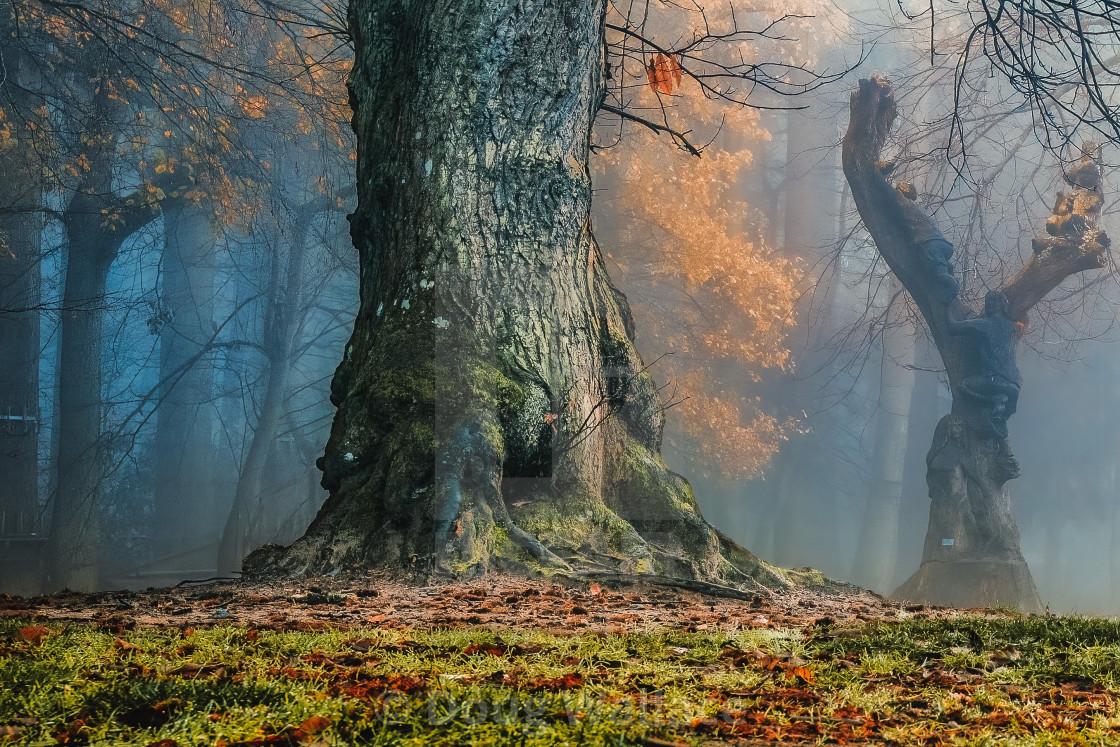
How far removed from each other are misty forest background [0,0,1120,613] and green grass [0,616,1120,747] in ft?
19.2

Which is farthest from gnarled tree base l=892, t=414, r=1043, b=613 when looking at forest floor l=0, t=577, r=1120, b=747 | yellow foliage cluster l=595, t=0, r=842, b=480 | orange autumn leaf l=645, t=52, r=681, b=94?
forest floor l=0, t=577, r=1120, b=747

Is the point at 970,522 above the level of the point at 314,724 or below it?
above

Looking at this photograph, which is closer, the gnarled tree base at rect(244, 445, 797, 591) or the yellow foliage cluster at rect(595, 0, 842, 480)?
the gnarled tree base at rect(244, 445, 797, 591)

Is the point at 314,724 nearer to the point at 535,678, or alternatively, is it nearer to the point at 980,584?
the point at 535,678

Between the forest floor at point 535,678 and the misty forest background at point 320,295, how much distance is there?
5575 millimetres

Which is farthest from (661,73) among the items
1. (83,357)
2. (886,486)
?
(886,486)

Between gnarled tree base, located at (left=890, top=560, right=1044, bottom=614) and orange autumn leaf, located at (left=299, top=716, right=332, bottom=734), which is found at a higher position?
orange autumn leaf, located at (left=299, top=716, right=332, bottom=734)

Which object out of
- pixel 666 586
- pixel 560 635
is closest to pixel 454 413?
pixel 666 586

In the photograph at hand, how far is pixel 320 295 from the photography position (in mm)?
17828

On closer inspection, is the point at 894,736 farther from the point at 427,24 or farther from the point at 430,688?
the point at 427,24

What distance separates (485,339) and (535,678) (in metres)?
2.92

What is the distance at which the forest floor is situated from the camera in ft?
5.20

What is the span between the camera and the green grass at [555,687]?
5.18 feet

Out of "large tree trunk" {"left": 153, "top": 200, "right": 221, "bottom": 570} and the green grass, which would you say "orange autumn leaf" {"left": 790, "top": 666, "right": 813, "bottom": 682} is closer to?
the green grass
